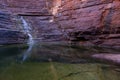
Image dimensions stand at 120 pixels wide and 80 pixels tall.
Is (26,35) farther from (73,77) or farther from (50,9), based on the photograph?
(73,77)

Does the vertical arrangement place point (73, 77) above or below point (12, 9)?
below

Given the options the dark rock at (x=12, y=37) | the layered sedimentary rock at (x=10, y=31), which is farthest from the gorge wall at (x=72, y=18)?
the dark rock at (x=12, y=37)

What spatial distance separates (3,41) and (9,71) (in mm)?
3174

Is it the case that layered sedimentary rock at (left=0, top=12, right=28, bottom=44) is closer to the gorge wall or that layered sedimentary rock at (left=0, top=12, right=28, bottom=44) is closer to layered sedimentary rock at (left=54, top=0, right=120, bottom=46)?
the gorge wall

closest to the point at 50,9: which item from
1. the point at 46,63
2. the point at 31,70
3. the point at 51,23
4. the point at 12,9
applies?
the point at 51,23

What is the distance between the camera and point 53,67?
4613 millimetres

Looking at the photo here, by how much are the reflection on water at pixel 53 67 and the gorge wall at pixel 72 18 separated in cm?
132

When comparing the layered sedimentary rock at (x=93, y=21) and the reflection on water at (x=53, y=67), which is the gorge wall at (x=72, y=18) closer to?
the layered sedimentary rock at (x=93, y=21)

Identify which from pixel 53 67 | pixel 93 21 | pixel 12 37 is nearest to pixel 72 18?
pixel 93 21

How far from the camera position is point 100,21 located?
716cm

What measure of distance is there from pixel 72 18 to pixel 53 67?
3.34 metres

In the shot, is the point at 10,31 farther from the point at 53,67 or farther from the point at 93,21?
the point at 53,67

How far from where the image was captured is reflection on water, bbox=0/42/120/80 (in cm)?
388

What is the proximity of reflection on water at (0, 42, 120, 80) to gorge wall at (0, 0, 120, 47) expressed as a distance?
1.32m
